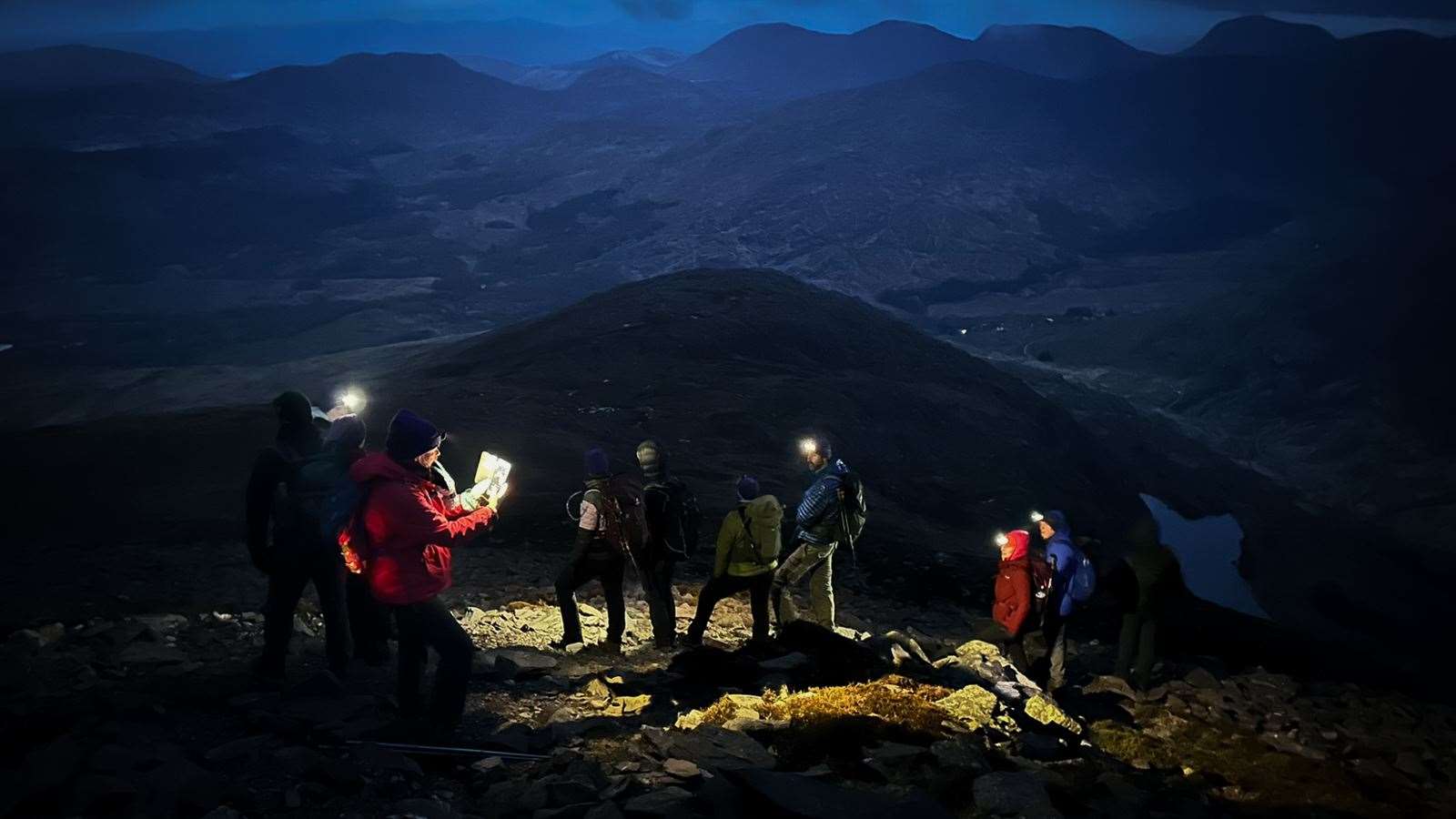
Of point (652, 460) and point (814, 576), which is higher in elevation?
point (652, 460)

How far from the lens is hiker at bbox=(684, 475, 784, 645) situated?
8.45 metres

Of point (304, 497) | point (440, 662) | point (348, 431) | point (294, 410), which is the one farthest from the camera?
point (294, 410)

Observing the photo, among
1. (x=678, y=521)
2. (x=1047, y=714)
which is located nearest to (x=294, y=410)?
(x=678, y=521)

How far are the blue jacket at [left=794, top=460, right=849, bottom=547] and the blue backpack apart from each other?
203 cm

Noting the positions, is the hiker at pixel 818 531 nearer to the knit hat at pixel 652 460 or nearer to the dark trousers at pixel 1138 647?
the knit hat at pixel 652 460

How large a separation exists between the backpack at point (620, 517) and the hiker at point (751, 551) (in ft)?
2.35

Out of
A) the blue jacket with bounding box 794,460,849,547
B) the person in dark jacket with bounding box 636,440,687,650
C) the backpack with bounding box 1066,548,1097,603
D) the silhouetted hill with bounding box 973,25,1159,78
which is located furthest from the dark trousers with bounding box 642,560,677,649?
the silhouetted hill with bounding box 973,25,1159,78

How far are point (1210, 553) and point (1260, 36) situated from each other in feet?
498

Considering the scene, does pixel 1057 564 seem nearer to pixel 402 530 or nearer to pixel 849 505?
pixel 849 505

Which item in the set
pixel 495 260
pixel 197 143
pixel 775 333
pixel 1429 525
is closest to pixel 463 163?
pixel 197 143

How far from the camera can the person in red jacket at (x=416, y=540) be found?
5.23 meters

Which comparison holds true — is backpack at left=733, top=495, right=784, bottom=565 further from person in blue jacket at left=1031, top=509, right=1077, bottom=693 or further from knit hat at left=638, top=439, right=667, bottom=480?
person in blue jacket at left=1031, top=509, right=1077, bottom=693

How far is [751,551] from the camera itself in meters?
8.52

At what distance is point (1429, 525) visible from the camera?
2922 centimetres
